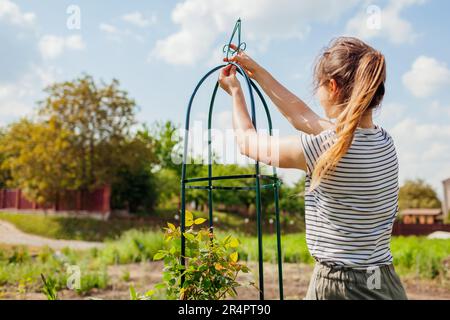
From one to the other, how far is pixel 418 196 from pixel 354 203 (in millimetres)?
14978

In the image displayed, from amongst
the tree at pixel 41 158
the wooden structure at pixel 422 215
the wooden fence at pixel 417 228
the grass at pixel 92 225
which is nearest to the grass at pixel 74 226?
the grass at pixel 92 225

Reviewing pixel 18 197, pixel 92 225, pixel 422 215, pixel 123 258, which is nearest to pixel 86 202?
pixel 92 225

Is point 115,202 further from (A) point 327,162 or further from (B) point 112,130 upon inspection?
(A) point 327,162

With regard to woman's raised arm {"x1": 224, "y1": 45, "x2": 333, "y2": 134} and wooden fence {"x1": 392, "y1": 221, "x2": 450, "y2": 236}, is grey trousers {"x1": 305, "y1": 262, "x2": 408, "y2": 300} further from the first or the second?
wooden fence {"x1": 392, "y1": 221, "x2": 450, "y2": 236}

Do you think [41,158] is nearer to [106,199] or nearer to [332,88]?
[106,199]

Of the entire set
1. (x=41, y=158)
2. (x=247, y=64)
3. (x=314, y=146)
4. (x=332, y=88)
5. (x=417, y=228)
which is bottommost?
(x=417, y=228)

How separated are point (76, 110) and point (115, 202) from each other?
130 inches

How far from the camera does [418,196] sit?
48.6ft

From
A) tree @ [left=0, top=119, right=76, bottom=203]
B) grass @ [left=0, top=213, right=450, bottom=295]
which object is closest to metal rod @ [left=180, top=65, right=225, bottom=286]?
grass @ [left=0, top=213, right=450, bottom=295]

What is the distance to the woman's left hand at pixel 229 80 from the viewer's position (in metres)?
1.53

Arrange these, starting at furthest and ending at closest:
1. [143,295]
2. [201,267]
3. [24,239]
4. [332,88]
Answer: [24,239], [143,295], [201,267], [332,88]

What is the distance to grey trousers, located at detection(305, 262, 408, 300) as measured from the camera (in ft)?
3.79
